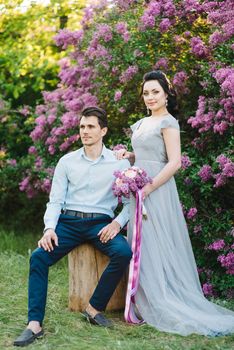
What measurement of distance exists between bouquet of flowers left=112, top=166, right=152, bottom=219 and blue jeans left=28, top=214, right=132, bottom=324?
36 cm

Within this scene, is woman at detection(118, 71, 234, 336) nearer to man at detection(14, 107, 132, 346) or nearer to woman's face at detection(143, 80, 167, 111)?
woman's face at detection(143, 80, 167, 111)

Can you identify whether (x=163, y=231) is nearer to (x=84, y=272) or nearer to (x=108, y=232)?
(x=108, y=232)

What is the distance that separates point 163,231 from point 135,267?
0.36 meters

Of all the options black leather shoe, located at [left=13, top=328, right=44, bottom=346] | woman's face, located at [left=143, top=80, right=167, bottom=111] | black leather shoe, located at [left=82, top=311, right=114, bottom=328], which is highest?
woman's face, located at [left=143, top=80, right=167, bottom=111]

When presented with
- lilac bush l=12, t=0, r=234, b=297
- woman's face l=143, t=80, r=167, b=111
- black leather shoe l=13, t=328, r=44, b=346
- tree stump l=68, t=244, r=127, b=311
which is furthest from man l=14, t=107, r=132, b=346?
lilac bush l=12, t=0, r=234, b=297

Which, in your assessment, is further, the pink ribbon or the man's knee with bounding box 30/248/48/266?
the pink ribbon

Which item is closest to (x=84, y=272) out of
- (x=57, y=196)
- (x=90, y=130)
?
(x=57, y=196)

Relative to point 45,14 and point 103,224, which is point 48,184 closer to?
point 103,224

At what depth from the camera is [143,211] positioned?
14.7ft

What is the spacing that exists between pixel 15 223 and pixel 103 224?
4.78 m

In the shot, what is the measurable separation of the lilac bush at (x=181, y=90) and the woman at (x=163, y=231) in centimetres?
52

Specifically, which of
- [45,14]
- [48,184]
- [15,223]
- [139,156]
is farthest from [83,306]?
[45,14]

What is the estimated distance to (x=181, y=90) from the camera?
5.90 m

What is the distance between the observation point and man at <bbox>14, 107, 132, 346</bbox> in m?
4.36
